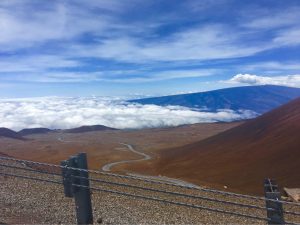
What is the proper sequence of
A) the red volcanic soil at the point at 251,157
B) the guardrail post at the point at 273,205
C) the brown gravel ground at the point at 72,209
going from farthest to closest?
1. the red volcanic soil at the point at 251,157
2. the brown gravel ground at the point at 72,209
3. the guardrail post at the point at 273,205

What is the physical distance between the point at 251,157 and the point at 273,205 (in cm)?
6066

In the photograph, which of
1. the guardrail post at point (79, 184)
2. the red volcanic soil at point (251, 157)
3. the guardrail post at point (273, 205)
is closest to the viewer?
the guardrail post at point (273, 205)

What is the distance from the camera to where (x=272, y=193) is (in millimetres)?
6031

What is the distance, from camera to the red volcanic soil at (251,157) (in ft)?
170

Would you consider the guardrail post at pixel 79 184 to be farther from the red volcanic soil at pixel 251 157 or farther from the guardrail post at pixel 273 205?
the red volcanic soil at pixel 251 157

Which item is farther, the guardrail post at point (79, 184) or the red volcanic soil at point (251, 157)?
the red volcanic soil at point (251, 157)

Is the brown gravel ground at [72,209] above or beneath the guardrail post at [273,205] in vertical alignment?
beneath

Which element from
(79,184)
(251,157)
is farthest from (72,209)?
(251,157)

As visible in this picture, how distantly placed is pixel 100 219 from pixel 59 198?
3.89 m

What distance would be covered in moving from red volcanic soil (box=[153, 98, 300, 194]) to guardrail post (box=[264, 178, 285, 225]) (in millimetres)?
40101

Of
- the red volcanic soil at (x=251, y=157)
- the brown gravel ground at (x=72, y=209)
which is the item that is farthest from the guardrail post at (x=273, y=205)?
the red volcanic soil at (x=251, y=157)

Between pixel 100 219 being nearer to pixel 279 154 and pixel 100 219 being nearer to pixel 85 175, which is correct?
pixel 85 175

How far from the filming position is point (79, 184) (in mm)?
7812

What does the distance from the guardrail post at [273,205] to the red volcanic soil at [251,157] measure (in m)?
40.1
